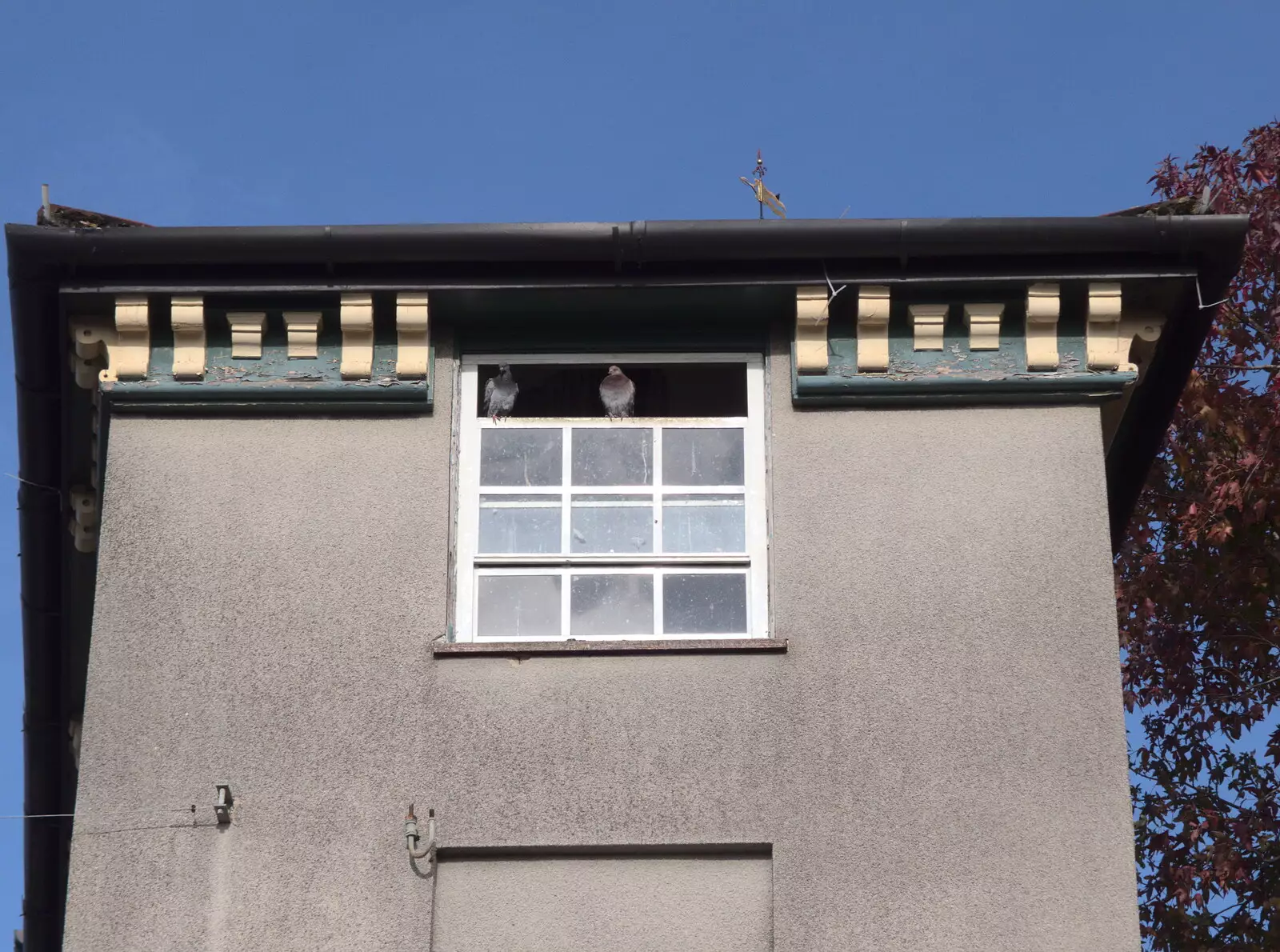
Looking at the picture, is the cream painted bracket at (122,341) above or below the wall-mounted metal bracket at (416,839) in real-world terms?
above

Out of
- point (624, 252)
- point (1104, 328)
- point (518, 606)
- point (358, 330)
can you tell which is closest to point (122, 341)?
point (358, 330)

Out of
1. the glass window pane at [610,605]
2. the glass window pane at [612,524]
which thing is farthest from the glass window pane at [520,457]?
the glass window pane at [610,605]

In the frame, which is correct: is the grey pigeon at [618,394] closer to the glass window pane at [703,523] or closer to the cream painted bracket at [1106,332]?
the glass window pane at [703,523]

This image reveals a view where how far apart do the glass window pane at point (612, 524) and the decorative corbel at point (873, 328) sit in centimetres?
124

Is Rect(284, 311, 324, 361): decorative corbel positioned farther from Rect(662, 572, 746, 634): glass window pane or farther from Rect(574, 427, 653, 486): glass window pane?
Rect(662, 572, 746, 634): glass window pane

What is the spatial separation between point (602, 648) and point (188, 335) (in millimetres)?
2624

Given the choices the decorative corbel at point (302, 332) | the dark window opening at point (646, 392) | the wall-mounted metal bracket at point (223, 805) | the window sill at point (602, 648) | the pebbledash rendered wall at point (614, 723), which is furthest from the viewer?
the dark window opening at point (646, 392)

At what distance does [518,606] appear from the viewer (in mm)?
9719

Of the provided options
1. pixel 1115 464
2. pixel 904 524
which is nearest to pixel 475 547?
pixel 904 524

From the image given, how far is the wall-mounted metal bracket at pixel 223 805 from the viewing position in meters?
8.91

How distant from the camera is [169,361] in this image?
10.1 metres

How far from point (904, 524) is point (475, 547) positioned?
6.58 ft

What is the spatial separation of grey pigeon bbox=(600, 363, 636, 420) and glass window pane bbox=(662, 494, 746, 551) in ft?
1.83

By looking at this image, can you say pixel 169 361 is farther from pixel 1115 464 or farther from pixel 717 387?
pixel 1115 464
